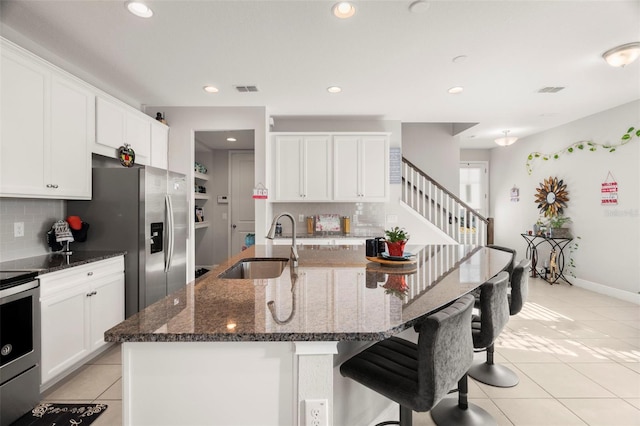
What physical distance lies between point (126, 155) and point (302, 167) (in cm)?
234

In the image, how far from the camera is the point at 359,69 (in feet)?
10.7

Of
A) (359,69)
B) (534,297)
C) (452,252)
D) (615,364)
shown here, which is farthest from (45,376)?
(534,297)

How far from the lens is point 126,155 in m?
3.46

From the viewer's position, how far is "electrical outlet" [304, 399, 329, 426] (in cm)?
109

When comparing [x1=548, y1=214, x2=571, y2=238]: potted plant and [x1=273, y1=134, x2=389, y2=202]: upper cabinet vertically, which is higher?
[x1=273, y1=134, x2=389, y2=202]: upper cabinet

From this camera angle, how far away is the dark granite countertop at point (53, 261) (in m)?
2.24

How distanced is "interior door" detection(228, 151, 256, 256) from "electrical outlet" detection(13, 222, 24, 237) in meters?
4.11

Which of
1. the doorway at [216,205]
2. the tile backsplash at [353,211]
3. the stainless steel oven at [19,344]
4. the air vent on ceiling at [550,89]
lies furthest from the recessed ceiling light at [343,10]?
the doorway at [216,205]

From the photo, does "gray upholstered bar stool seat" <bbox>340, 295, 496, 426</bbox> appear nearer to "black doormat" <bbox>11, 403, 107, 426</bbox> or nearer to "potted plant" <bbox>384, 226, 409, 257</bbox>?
"potted plant" <bbox>384, 226, 409, 257</bbox>

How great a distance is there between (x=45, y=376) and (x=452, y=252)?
10.8 feet

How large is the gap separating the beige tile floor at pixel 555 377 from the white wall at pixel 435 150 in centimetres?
340

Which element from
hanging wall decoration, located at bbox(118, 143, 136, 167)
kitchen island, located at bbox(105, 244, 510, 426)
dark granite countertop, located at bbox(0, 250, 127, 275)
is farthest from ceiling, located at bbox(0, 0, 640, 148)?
kitchen island, located at bbox(105, 244, 510, 426)

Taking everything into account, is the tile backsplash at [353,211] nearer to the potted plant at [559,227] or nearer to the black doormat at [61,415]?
the potted plant at [559,227]

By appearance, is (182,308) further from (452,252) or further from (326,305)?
(452,252)
